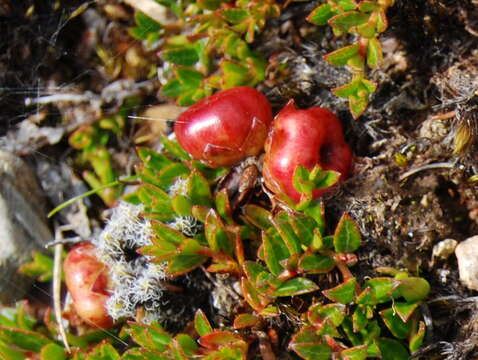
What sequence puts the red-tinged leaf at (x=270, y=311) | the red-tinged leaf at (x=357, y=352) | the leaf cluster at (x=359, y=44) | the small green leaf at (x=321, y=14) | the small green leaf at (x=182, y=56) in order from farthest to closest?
the small green leaf at (x=182, y=56)
the small green leaf at (x=321, y=14)
the leaf cluster at (x=359, y=44)
the red-tinged leaf at (x=270, y=311)
the red-tinged leaf at (x=357, y=352)

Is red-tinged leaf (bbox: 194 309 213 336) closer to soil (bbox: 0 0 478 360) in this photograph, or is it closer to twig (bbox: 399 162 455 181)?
soil (bbox: 0 0 478 360)

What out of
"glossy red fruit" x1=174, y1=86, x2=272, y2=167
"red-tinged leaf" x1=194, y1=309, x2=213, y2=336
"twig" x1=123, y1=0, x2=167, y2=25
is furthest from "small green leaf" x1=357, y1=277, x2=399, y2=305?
"twig" x1=123, y1=0, x2=167, y2=25

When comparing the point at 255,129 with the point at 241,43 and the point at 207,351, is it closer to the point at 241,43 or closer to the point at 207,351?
the point at 241,43

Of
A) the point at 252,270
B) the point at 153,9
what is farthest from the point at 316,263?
the point at 153,9

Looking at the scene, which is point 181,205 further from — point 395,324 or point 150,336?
point 395,324

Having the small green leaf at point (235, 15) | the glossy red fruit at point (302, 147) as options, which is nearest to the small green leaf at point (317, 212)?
the glossy red fruit at point (302, 147)

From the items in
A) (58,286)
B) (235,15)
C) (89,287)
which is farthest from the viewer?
(58,286)

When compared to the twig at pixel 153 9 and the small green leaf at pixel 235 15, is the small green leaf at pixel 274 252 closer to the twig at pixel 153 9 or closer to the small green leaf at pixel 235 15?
the small green leaf at pixel 235 15
